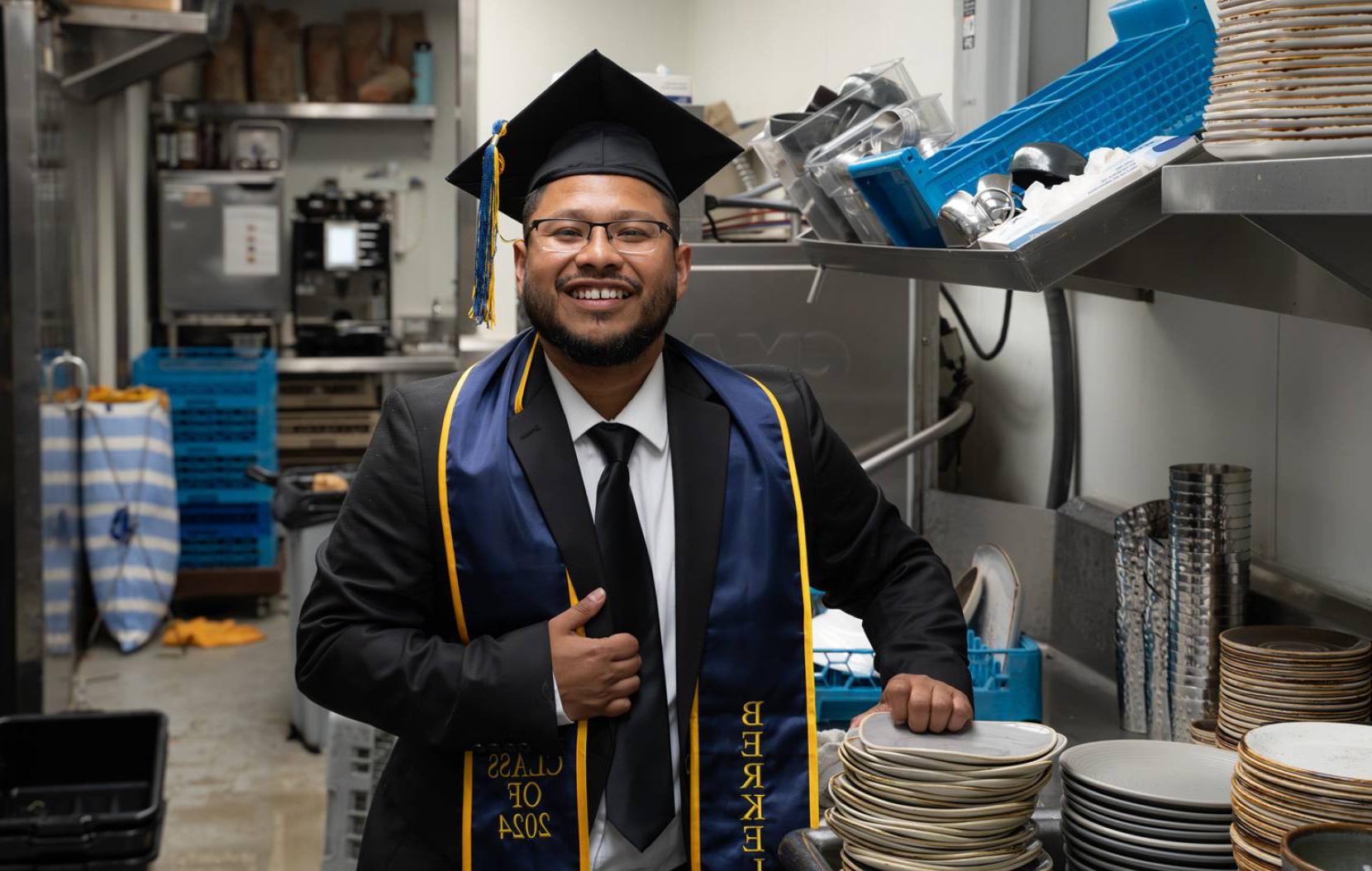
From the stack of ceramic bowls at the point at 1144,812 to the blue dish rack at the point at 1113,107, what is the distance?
25.8 inches

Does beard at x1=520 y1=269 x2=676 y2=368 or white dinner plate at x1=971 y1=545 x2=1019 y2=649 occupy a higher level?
beard at x1=520 y1=269 x2=676 y2=368

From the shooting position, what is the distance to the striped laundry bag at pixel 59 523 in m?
4.49

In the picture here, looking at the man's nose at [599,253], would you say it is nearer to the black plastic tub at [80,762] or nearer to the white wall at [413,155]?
the black plastic tub at [80,762]

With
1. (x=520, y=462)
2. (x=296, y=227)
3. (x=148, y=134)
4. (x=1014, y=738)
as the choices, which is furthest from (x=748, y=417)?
(x=148, y=134)

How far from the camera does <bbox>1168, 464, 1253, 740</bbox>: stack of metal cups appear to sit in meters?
1.82

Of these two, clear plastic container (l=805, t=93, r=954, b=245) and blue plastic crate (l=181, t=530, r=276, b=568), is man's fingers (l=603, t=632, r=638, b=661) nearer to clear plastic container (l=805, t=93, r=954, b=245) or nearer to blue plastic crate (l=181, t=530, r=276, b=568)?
clear plastic container (l=805, t=93, r=954, b=245)

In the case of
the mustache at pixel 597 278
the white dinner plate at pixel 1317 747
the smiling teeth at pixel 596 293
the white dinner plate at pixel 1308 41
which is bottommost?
the white dinner plate at pixel 1317 747

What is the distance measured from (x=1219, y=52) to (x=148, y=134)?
23.1 ft

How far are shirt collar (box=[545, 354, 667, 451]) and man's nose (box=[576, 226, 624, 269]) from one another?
161mm

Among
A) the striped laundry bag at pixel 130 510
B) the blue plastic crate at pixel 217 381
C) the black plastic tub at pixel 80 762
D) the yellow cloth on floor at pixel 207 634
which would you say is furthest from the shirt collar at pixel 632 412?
the blue plastic crate at pixel 217 381

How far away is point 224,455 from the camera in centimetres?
616

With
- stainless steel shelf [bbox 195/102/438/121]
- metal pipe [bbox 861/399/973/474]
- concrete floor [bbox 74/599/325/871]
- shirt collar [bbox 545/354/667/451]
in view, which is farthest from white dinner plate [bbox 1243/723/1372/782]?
stainless steel shelf [bbox 195/102/438/121]

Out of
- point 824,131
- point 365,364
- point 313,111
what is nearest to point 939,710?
point 824,131

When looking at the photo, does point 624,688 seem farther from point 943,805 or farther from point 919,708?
point 943,805
